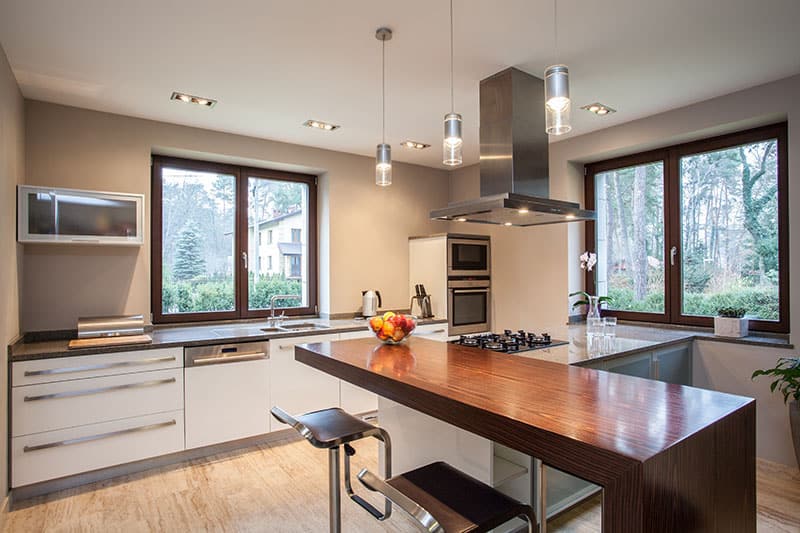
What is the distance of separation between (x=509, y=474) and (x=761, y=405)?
228cm

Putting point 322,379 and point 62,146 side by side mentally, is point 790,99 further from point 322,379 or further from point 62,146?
point 62,146

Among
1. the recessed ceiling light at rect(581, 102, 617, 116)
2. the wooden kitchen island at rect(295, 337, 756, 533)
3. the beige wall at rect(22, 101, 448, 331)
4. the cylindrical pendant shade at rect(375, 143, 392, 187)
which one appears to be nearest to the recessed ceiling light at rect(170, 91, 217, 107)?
the beige wall at rect(22, 101, 448, 331)

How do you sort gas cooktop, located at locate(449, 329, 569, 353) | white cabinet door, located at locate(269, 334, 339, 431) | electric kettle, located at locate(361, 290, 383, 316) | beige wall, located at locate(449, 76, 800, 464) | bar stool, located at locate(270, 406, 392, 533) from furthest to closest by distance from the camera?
electric kettle, located at locate(361, 290, 383, 316), white cabinet door, located at locate(269, 334, 339, 431), beige wall, located at locate(449, 76, 800, 464), gas cooktop, located at locate(449, 329, 569, 353), bar stool, located at locate(270, 406, 392, 533)

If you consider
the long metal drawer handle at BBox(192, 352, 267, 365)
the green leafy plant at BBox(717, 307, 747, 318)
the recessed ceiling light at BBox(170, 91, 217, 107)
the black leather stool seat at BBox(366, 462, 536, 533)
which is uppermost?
the recessed ceiling light at BBox(170, 91, 217, 107)

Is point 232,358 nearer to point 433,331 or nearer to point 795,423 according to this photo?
point 433,331

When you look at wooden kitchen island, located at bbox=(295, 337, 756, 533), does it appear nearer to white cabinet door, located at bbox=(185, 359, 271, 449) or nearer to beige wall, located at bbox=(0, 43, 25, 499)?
white cabinet door, located at bbox=(185, 359, 271, 449)

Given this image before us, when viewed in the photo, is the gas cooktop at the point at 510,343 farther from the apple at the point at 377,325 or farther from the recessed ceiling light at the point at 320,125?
the recessed ceiling light at the point at 320,125

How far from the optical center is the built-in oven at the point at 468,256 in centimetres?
461

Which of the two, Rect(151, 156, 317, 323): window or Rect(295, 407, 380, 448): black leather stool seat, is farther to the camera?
Rect(151, 156, 317, 323): window

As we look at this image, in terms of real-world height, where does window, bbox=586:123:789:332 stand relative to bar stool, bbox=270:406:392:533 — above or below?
above

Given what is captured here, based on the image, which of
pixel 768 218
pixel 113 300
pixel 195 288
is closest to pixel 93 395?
pixel 113 300

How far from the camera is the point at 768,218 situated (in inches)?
127

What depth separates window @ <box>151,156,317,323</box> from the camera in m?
3.84

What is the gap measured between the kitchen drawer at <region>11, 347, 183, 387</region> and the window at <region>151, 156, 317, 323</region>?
0.86 metres
